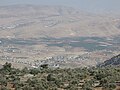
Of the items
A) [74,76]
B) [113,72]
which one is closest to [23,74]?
[74,76]

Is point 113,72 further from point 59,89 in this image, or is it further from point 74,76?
point 59,89

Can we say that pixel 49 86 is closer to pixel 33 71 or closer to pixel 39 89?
pixel 39 89

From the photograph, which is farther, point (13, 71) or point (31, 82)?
point (13, 71)

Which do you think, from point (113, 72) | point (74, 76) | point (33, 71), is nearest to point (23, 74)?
point (33, 71)

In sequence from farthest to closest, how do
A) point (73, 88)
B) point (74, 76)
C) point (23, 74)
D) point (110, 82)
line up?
point (23, 74) < point (74, 76) < point (110, 82) < point (73, 88)

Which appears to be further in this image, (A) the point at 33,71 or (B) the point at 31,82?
(A) the point at 33,71

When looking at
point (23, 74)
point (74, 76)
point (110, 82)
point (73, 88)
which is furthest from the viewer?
point (23, 74)

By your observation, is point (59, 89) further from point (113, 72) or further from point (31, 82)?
point (113, 72)

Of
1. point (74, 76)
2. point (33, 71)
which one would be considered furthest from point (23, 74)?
point (74, 76)

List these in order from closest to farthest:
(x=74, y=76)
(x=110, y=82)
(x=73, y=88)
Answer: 1. (x=73, y=88)
2. (x=110, y=82)
3. (x=74, y=76)
